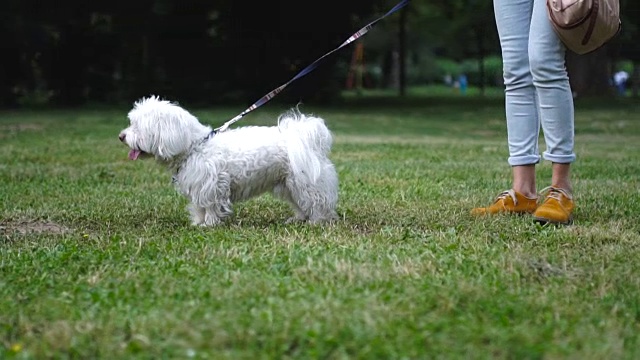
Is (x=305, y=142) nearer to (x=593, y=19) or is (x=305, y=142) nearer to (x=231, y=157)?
(x=231, y=157)

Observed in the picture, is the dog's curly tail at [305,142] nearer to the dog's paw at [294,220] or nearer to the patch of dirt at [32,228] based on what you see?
the dog's paw at [294,220]

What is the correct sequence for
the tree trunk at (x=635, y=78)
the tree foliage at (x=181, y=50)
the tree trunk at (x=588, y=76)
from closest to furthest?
the tree foliage at (x=181, y=50) < the tree trunk at (x=588, y=76) < the tree trunk at (x=635, y=78)

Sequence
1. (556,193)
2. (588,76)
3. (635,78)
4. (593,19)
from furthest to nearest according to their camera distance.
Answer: (635,78) → (588,76) → (556,193) → (593,19)

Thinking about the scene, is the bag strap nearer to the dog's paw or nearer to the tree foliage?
the dog's paw

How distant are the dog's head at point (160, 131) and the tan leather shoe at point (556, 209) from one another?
82.2 inches

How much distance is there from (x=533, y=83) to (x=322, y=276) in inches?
92.0

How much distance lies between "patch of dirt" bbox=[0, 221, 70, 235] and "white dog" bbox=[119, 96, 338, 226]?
61 cm

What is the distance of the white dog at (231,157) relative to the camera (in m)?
5.54

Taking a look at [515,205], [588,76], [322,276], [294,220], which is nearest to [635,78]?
[588,76]

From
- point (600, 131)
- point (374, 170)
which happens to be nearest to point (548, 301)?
point (374, 170)

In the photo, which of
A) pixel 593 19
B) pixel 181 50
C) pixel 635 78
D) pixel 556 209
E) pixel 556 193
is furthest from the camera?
pixel 635 78

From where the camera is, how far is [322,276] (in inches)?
150

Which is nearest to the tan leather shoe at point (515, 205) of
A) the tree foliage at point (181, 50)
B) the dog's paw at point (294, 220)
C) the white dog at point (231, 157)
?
the white dog at point (231, 157)

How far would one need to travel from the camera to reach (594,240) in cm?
476
